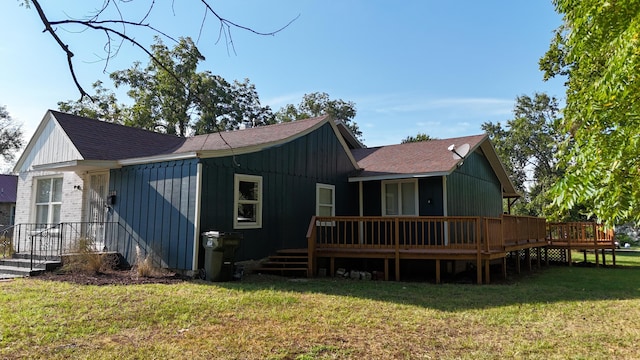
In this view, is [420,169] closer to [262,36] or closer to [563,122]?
[563,122]

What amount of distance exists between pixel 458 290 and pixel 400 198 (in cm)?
488

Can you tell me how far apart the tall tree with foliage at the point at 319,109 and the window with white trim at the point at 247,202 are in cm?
2874

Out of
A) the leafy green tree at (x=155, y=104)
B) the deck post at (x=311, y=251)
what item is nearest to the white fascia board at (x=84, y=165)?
the deck post at (x=311, y=251)

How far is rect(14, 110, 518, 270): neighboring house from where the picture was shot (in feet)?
31.9

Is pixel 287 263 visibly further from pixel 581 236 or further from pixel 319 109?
pixel 319 109

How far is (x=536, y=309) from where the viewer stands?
272 inches

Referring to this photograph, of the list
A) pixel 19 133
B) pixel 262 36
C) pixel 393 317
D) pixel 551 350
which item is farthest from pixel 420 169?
pixel 19 133

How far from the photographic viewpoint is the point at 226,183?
1002cm

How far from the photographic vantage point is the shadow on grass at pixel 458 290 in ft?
24.7

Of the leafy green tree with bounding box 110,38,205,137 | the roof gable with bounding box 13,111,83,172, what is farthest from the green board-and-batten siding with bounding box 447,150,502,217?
the leafy green tree with bounding box 110,38,205,137

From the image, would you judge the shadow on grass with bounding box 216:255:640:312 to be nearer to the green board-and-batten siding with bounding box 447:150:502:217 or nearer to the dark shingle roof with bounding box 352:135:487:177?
the green board-and-batten siding with bounding box 447:150:502:217

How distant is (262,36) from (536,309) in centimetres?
605

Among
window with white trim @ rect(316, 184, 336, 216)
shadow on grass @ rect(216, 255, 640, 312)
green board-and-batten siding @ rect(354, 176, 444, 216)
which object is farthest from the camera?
window with white trim @ rect(316, 184, 336, 216)

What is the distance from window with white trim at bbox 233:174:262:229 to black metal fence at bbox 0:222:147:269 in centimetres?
227
